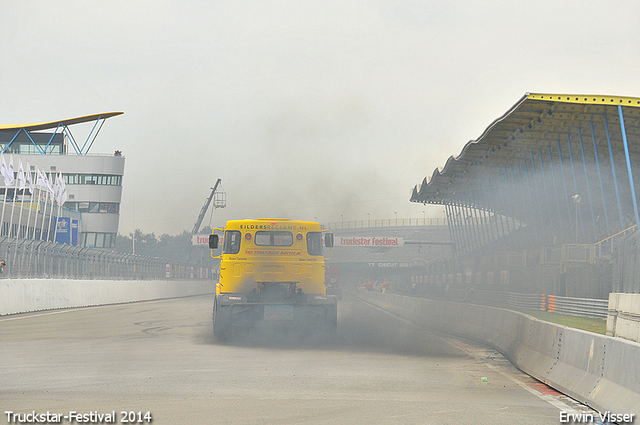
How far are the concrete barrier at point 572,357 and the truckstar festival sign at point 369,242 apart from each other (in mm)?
87701

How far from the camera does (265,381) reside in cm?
1080

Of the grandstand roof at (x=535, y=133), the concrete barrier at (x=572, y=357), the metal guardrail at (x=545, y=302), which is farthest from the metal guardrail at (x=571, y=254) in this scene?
the concrete barrier at (x=572, y=357)

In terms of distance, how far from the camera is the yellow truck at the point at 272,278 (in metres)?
17.5

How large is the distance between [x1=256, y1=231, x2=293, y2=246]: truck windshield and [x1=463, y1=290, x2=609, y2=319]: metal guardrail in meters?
9.80

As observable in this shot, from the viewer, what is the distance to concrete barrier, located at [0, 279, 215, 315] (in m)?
27.6

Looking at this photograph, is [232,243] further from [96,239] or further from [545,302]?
[96,239]

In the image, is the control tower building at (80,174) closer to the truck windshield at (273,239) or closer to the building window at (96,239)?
the building window at (96,239)

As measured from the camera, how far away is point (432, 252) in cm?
11725

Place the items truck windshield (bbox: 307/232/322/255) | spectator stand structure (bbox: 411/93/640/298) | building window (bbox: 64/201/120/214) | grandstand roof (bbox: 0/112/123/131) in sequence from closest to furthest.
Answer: truck windshield (bbox: 307/232/322/255) → spectator stand structure (bbox: 411/93/640/298) → grandstand roof (bbox: 0/112/123/131) → building window (bbox: 64/201/120/214)

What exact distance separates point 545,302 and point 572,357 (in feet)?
73.1

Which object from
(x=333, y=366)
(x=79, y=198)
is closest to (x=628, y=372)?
(x=333, y=366)

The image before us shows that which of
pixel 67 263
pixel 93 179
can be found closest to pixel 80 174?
pixel 93 179

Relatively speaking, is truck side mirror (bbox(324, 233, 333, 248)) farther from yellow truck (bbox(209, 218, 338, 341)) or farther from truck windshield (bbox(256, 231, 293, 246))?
truck windshield (bbox(256, 231, 293, 246))

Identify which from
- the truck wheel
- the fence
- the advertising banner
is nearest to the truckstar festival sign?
the advertising banner
